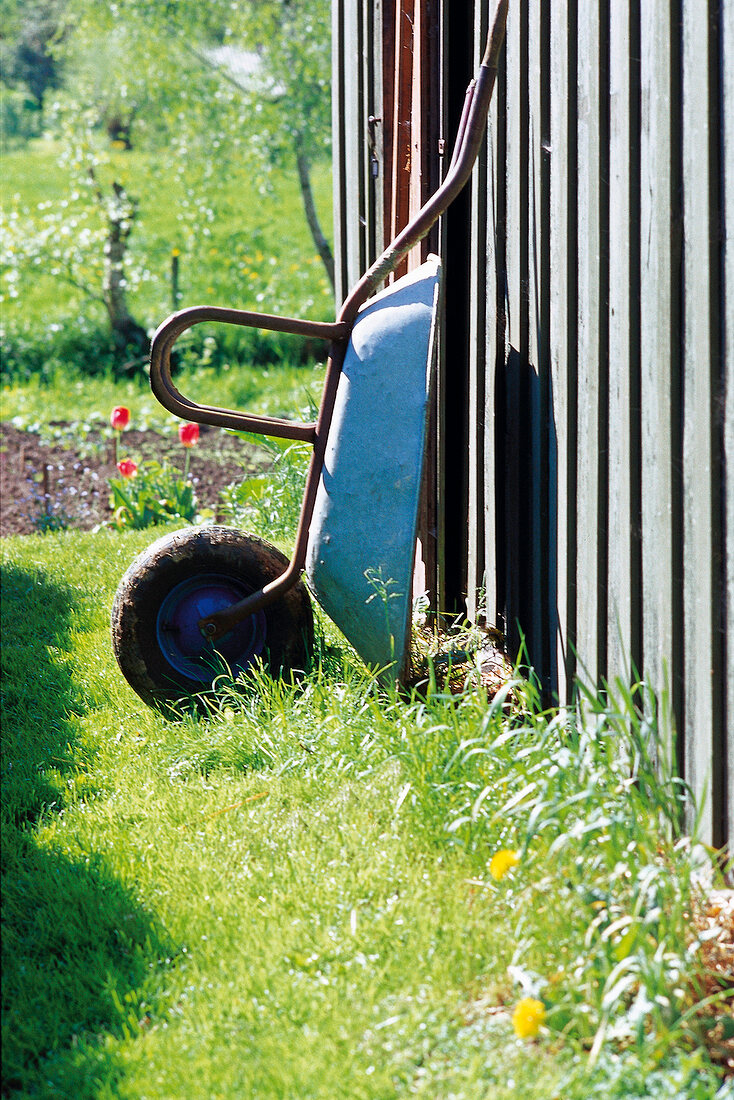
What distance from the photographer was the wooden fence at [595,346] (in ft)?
6.84

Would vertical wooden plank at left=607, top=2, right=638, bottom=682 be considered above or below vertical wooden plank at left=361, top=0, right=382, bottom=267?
below

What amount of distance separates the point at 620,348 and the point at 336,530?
94 centimetres

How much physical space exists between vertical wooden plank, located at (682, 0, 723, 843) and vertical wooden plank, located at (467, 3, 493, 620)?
3.76 feet

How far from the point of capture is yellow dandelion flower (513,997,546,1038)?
1754mm

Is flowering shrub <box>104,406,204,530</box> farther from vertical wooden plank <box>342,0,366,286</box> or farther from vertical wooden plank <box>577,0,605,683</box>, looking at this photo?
vertical wooden plank <box>577,0,605,683</box>


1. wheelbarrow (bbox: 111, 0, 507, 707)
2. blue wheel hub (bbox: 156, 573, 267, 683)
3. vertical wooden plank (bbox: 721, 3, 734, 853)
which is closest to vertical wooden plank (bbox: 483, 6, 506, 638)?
wheelbarrow (bbox: 111, 0, 507, 707)

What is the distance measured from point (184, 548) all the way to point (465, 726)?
3.75 feet

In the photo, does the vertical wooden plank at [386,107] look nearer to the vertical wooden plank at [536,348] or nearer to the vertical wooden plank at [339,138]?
the vertical wooden plank at [339,138]

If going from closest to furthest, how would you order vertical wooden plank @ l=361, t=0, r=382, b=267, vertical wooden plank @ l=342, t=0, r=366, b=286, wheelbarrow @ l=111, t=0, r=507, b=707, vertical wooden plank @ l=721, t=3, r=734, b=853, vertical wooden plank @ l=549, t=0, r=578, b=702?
1. vertical wooden plank @ l=721, t=3, r=734, b=853
2. vertical wooden plank @ l=549, t=0, r=578, b=702
3. wheelbarrow @ l=111, t=0, r=507, b=707
4. vertical wooden plank @ l=361, t=0, r=382, b=267
5. vertical wooden plank @ l=342, t=0, r=366, b=286

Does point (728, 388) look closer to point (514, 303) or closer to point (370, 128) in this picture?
point (514, 303)

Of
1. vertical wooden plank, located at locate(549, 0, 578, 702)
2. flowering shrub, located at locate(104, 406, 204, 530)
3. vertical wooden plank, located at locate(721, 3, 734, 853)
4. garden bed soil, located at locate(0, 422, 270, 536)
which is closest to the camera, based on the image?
vertical wooden plank, located at locate(721, 3, 734, 853)

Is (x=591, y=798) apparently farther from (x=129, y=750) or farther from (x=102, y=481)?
(x=102, y=481)

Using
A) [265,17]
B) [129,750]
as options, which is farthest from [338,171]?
[265,17]

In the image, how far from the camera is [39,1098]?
1867 millimetres
